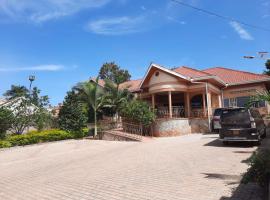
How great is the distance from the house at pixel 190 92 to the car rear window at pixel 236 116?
704 centimetres

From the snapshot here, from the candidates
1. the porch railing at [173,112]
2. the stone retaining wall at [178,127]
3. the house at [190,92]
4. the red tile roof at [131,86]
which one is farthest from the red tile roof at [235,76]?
the red tile roof at [131,86]

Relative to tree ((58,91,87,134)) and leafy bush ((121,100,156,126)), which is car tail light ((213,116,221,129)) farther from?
tree ((58,91,87,134))

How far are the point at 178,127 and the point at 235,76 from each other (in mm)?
11005

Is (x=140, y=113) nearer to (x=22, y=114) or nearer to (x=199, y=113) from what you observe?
(x=199, y=113)

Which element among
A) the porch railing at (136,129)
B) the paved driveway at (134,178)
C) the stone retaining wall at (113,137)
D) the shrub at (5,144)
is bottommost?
the paved driveway at (134,178)

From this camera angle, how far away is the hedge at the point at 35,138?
69.6 ft

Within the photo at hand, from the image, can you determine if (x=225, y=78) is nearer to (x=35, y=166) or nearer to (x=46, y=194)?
(x=35, y=166)

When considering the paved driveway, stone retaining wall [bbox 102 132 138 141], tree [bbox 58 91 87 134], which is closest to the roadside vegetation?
tree [bbox 58 91 87 134]

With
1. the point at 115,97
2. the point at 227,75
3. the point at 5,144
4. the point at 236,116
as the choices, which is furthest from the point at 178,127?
the point at 5,144

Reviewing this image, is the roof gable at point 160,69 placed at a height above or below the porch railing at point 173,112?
above

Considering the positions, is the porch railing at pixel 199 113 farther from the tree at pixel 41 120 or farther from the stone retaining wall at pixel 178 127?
the tree at pixel 41 120

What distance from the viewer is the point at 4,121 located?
74.8 feet

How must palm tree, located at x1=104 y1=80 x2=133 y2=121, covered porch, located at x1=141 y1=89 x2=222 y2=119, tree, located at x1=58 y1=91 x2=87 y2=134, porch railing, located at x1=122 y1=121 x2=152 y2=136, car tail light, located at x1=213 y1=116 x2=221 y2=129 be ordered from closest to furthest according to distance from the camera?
car tail light, located at x1=213 y1=116 x2=221 y2=129 < porch railing, located at x1=122 y1=121 x2=152 y2=136 < covered porch, located at x1=141 y1=89 x2=222 y2=119 < tree, located at x1=58 y1=91 x2=87 y2=134 < palm tree, located at x1=104 y1=80 x2=133 y2=121

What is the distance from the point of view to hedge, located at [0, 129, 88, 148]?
21.2 meters
